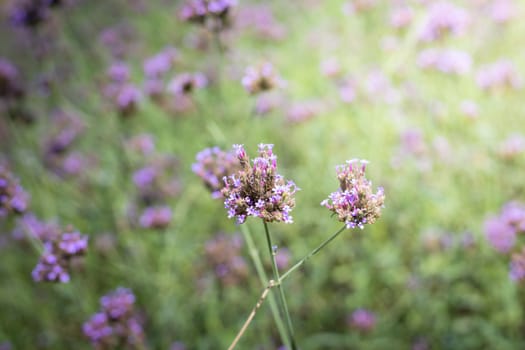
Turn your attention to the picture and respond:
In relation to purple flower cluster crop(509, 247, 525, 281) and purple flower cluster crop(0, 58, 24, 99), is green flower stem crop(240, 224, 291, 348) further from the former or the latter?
purple flower cluster crop(0, 58, 24, 99)

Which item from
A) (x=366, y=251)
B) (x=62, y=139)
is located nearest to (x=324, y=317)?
(x=366, y=251)

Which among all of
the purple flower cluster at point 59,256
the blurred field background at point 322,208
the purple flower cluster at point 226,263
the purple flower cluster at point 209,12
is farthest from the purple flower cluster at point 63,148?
the purple flower cluster at point 59,256

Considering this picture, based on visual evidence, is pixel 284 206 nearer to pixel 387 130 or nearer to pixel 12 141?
pixel 387 130

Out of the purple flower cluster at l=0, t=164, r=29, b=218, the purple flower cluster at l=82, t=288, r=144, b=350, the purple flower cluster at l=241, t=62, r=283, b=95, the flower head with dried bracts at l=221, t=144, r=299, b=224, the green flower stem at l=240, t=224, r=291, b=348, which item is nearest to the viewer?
the flower head with dried bracts at l=221, t=144, r=299, b=224

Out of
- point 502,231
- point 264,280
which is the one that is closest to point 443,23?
point 502,231

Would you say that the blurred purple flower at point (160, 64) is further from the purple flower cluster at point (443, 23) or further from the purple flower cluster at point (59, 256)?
the purple flower cluster at point (59, 256)

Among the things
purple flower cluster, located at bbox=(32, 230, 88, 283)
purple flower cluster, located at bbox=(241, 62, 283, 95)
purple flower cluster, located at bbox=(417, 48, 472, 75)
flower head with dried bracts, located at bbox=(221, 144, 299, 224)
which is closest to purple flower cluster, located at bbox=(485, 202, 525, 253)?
purple flower cluster, located at bbox=(417, 48, 472, 75)
